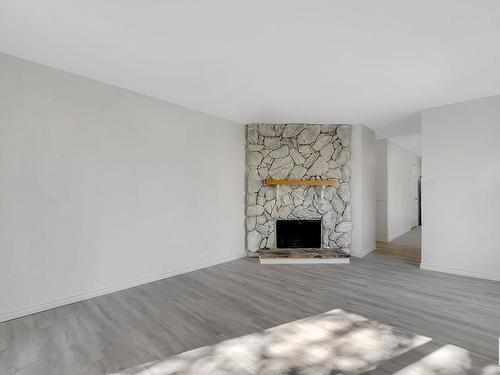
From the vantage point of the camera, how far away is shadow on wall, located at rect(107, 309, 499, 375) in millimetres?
1630

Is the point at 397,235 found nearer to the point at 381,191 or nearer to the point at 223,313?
the point at 381,191

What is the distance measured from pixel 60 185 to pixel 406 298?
392 cm

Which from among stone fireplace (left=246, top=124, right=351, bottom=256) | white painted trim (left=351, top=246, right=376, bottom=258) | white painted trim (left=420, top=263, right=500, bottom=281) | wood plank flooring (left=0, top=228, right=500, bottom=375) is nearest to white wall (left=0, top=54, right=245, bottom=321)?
wood plank flooring (left=0, top=228, right=500, bottom=375)

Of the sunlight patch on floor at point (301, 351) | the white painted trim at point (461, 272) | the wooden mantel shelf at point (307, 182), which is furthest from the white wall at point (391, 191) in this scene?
the sunlight patch on floor at point (301, 351)

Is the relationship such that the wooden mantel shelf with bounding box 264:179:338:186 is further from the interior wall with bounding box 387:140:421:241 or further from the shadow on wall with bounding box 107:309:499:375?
the shadow on wall with bounding box 107:309:499:375

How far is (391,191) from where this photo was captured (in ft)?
20.5

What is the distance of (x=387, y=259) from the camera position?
440 centimetres

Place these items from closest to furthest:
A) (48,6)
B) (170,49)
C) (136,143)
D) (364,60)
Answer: (48,6), (170,49), (364,60), (136,143)

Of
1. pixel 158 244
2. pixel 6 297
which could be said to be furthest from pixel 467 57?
pixel 6 297

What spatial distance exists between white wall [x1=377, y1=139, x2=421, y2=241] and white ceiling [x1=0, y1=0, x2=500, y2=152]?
2792 millimetres

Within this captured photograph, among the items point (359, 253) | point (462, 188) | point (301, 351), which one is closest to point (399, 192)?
point (359, 253)

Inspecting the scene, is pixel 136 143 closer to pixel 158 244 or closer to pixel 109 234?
pixel 109 234

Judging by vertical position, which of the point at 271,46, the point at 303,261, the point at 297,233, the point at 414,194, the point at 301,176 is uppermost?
Result: the point at 271,46

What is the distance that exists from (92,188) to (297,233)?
3.36m
